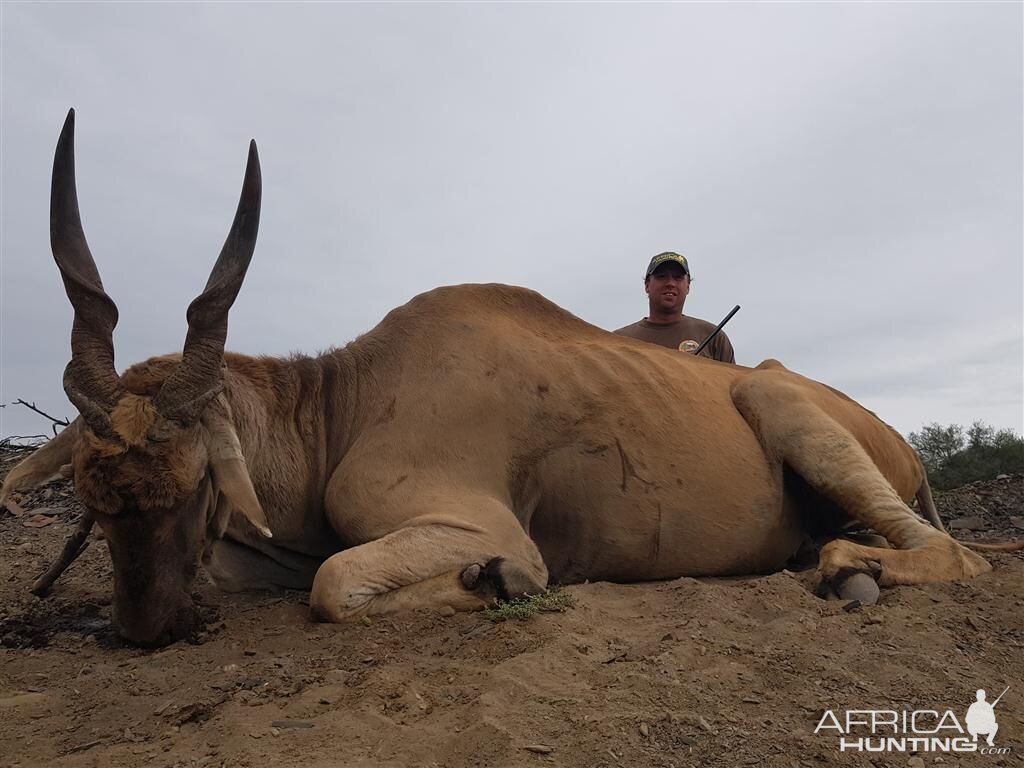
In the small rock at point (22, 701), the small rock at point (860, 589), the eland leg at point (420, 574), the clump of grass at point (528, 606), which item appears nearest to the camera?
the small rock at point (22, 701)

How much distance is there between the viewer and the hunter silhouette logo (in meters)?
2.35

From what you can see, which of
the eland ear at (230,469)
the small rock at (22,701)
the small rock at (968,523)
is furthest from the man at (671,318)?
the small rock at (22,701)

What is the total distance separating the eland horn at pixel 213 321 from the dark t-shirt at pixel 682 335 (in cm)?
595

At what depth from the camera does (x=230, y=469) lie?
379 cm

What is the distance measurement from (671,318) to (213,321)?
644 centimetres

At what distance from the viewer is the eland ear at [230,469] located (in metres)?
3.71

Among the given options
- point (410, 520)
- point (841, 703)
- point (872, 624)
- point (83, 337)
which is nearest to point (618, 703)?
point (841, 703)

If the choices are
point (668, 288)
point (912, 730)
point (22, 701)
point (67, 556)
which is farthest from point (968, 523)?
point (22, 701)

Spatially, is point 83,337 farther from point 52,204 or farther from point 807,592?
point 807,592

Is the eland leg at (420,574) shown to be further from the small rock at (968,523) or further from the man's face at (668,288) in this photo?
the man's face at (668,288)

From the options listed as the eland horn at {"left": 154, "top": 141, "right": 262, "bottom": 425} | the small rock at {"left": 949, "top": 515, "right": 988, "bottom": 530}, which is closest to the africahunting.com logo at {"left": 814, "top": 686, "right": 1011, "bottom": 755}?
the eland horn at {"left": 154, "top": 141, "right": 262, "bottom": 425}

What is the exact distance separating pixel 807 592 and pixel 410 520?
1.94 metres

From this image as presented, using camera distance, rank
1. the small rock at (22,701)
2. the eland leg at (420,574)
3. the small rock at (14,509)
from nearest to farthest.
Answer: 1. the small rock at (22,701)
2. the eland leg at (420,574)
3. the small rock at (14,509)

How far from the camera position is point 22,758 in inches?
89.5
